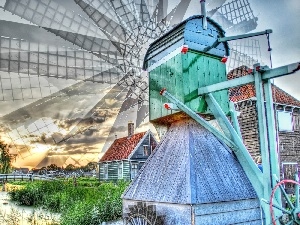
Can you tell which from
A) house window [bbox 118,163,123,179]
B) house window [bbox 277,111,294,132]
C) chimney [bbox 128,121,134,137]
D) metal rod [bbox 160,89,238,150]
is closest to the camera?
metal rod [bbox 160,89,238,150]

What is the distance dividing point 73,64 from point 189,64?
10371 mm

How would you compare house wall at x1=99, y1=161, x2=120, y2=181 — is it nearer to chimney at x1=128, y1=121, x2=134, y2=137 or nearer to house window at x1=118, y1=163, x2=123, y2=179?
house window at x1=118, y1=163, x2=123, y2=179

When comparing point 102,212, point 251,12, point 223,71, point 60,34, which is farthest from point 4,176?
point 223,71

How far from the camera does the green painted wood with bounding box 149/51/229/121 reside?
623 centimetres

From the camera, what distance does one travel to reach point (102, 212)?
28.5ft

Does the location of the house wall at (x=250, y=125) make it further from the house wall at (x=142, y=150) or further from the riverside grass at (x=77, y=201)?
the house wall at (x=142, y=150)

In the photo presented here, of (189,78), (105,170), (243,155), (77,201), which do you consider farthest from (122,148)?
(243,155)

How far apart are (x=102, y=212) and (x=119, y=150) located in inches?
731

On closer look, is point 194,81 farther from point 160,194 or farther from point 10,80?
point 10,80

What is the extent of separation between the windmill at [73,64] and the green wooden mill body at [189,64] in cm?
504

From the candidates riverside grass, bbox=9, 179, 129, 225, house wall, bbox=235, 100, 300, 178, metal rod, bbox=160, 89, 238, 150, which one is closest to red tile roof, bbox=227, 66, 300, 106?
house wall, bbox=235, 100, 300, 178

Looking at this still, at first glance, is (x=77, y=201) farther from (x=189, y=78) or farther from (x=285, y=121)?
(x=285, y=121)

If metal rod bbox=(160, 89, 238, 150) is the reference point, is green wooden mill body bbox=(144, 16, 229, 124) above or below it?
above

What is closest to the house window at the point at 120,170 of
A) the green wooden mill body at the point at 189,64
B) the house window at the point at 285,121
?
the house window at the point at 285,121
